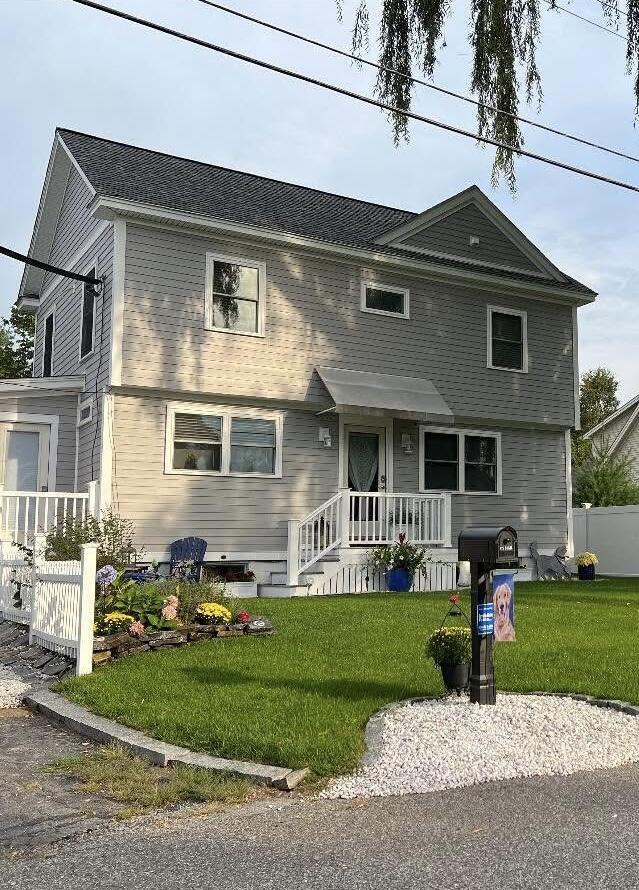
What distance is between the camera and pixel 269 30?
9.00 m

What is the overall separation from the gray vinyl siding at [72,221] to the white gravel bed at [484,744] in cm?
1253

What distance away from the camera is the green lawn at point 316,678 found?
17.5 ft

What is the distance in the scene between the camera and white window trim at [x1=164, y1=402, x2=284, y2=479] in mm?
14391

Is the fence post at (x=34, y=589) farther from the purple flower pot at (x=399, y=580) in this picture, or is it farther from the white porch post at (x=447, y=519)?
the white porch post at (x=447, y=519)

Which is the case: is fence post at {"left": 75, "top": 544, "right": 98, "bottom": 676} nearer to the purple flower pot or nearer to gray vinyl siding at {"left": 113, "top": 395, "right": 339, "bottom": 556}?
gray vinyl siding at {"left": 113, "top": 395, "right": 339, "bottom": 556}

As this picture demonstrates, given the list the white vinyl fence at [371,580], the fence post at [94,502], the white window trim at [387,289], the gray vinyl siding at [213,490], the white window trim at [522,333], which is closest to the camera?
the fence post at [94,502]

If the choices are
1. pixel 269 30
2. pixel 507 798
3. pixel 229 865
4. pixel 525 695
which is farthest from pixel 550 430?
pixel 229 865

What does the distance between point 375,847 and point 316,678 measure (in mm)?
3197

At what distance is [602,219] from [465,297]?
3.09 metres

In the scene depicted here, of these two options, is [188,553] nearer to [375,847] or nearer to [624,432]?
[375,847]

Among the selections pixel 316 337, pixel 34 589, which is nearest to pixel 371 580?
pixel 316 337

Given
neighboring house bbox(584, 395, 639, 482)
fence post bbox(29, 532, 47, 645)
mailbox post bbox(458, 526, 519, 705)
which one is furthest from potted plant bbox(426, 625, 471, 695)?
neighboring house bbox(584, 395, 639, 482)

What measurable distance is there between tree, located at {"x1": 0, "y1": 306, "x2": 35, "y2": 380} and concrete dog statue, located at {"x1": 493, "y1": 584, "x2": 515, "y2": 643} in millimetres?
33141

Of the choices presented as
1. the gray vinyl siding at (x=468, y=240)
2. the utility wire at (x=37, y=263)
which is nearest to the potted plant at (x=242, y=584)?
the utility wire at (x=37, y=263)
